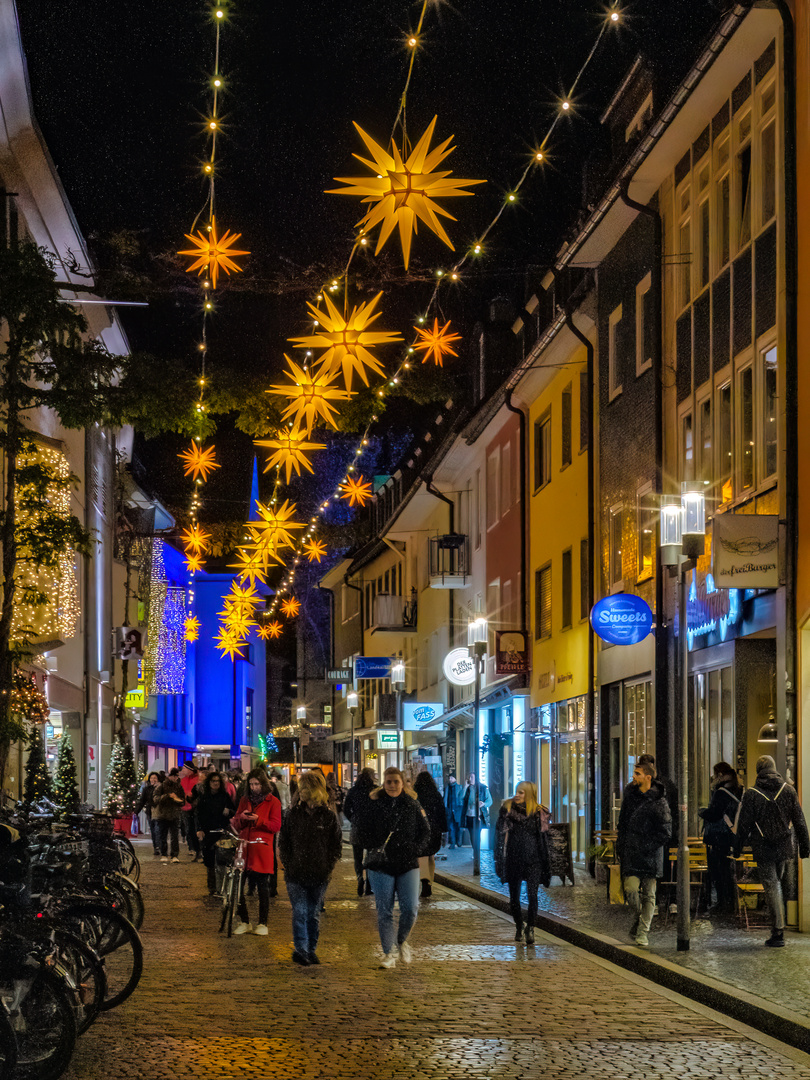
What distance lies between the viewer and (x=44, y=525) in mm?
18328

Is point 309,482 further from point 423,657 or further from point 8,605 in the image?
point 8,605

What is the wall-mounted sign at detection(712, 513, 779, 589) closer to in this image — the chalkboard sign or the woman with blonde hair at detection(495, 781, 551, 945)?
the woman with blonde hair at detection(495, 781, 551, 945)

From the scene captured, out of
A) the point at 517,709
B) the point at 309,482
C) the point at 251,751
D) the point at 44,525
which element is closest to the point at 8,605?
the point at 44,525

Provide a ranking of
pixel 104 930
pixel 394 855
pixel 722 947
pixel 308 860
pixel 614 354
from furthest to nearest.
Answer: pixel 614 354 → pixel 722 947 → pixel 308 860 → pixel 394 855 → pixel 104 930

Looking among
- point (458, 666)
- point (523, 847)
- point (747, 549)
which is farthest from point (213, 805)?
point (458, 666)

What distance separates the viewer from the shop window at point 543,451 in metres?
31.8

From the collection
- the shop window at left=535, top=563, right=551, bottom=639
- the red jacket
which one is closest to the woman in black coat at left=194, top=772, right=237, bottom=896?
the red jacket

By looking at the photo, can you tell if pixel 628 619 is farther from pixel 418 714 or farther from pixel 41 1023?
pixel 418 714

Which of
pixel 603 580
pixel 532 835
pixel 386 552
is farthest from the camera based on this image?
pixel 386 552

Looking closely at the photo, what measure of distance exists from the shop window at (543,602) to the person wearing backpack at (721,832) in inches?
494

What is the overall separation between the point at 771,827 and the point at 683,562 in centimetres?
271

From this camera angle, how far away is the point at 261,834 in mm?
17438

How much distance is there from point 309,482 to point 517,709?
31.7m

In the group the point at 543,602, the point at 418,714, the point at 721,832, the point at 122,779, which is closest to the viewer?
the point at 721,832
